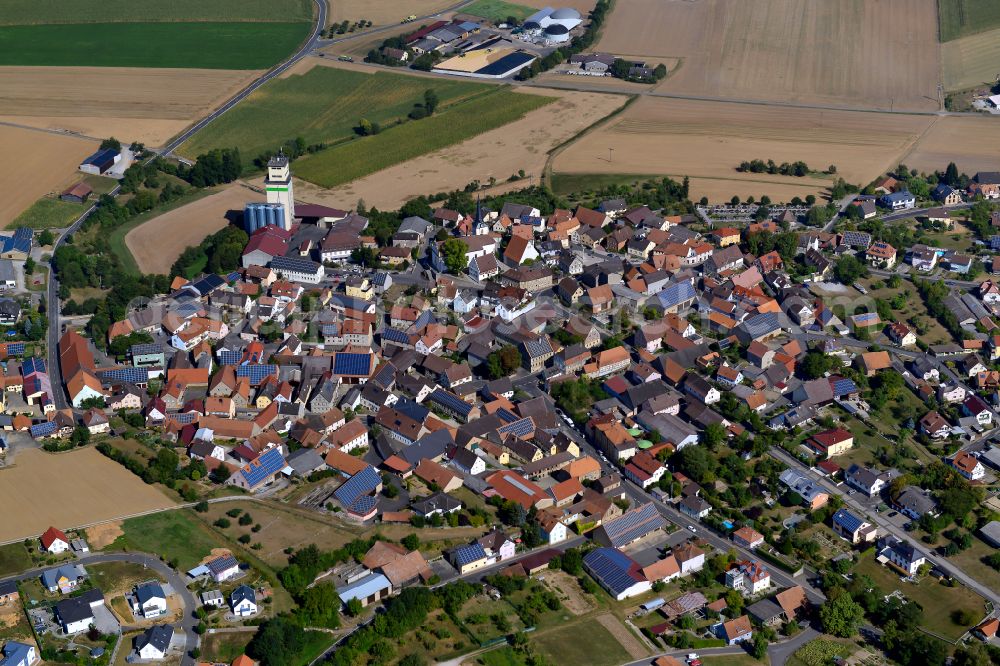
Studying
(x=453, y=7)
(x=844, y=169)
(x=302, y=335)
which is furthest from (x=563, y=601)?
(x=453, y=7)

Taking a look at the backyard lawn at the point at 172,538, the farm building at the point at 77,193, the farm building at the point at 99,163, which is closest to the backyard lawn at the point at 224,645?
the backyard lawn at the point at 172,538

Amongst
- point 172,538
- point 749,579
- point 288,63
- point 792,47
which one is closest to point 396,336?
point 172,538

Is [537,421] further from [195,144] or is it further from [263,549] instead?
[195,144]

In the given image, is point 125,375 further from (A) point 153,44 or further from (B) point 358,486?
(A) point 153,44

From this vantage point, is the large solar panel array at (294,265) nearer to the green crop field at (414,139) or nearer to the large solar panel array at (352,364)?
the large solar panel array at (352,364)

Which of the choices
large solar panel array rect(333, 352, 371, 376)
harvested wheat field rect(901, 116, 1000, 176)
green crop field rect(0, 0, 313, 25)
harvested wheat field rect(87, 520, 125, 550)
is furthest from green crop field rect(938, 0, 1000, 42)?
harvested wheat field rect(87, 520, 125, 550)

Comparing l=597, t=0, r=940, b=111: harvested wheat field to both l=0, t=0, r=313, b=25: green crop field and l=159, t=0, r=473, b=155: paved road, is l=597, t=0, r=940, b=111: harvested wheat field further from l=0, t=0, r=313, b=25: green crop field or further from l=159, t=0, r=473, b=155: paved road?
l=0, t=0, r=313, b=25: green crop field
